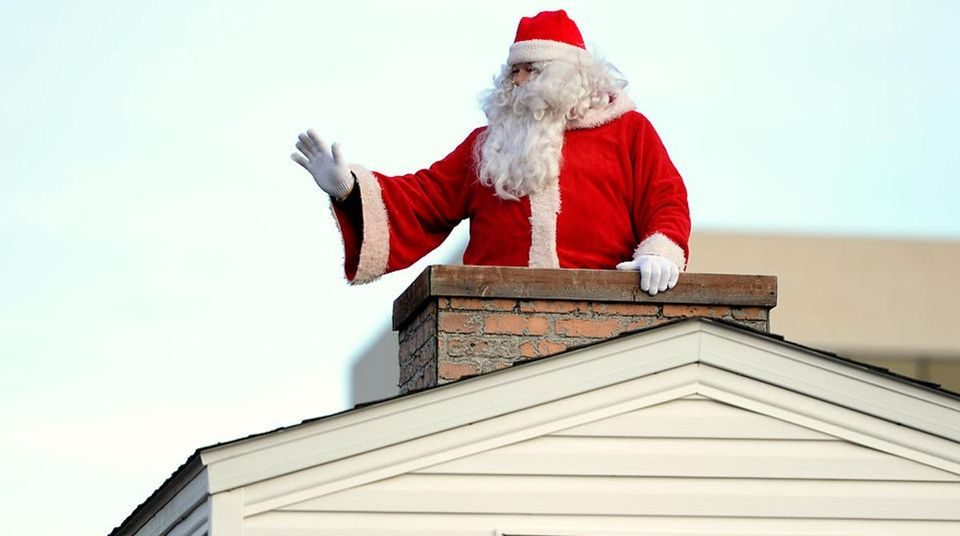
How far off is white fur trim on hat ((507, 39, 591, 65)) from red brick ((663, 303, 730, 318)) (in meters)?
1.34

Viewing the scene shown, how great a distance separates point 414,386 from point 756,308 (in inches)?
60.8

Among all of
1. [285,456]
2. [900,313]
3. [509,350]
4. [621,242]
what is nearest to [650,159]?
[621,242]

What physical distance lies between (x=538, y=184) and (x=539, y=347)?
844 millimetres

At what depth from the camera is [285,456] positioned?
684 centimetres

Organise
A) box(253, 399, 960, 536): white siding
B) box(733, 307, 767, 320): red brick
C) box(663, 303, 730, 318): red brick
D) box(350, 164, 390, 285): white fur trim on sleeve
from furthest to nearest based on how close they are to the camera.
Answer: box(350, 164, 390, 285): white fur trim on sleeve → box(733, 307, 767, 320): red brick → box(663, 303, 730, 318): red brick → box(253, 399, 960, 536): white siding

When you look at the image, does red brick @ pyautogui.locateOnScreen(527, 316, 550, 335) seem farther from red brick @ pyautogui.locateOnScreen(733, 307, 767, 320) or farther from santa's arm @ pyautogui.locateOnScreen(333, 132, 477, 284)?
santa's arm @ pyautogui.locateOnScreen(333, 132, 477, 284)

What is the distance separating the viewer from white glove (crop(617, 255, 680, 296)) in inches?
336

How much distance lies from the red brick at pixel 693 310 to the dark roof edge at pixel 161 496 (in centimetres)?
227


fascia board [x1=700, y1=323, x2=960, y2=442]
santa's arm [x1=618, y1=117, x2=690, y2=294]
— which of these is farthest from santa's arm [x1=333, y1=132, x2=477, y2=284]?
fascia board [x1=700, y1=323, x2=960, y2=442]

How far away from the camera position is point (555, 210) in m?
9.00

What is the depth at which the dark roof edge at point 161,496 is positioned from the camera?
22.8ft

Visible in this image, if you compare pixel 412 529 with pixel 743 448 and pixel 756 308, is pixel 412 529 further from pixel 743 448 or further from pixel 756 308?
pixel 756 308

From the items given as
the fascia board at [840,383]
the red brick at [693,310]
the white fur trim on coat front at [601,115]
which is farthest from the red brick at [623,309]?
the fascia board at [840,383]

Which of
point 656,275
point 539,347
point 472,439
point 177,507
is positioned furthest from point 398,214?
point 472,439
